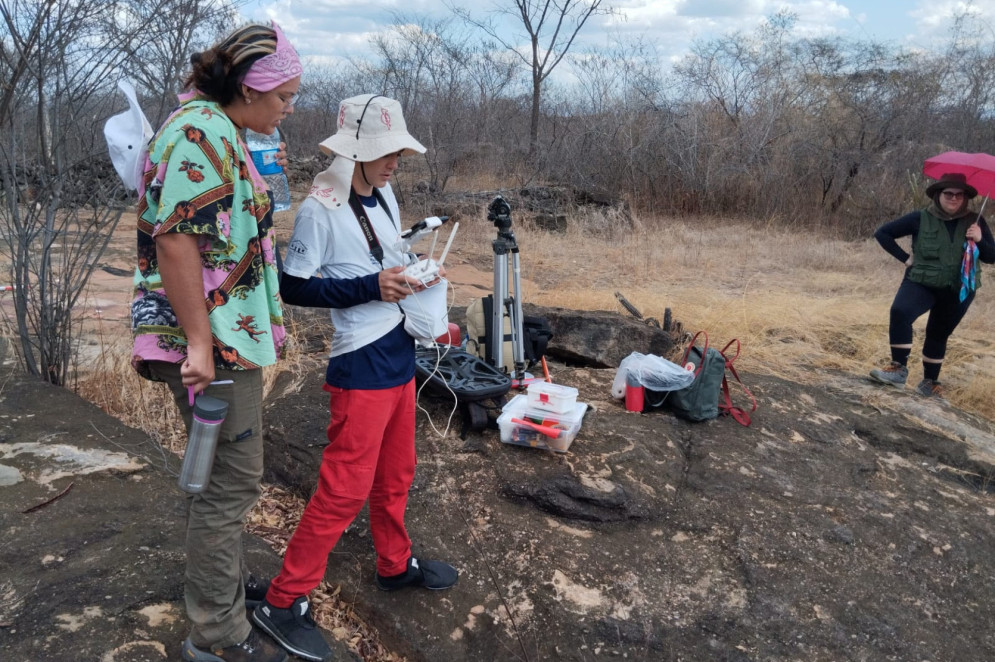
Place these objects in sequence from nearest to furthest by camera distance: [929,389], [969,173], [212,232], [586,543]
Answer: [212,232]
[586,543]
[969,173]
[929,389]

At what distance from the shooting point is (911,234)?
5488mm

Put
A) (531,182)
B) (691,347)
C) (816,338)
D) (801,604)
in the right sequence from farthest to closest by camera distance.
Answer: (531,182)
(816,338)
(691,347)
(801,604)

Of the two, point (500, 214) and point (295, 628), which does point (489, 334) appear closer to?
point (500, 214)

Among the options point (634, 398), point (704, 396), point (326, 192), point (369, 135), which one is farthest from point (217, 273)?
point (704, 396)

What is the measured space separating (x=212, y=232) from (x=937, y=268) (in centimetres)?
498

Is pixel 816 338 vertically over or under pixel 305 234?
under

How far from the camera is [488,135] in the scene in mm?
17234

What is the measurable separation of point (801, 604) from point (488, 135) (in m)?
15.4

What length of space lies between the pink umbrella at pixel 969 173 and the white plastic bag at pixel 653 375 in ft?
7.44

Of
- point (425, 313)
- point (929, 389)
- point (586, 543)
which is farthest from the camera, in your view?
point (929, 389)

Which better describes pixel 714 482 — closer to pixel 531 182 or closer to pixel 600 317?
pixel 600 317

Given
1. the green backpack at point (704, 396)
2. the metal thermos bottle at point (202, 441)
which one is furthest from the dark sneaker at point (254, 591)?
the green backpack at point (704, 396)

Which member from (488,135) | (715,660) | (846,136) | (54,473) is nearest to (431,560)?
(715,660)

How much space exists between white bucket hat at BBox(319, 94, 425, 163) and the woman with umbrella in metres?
4.32
